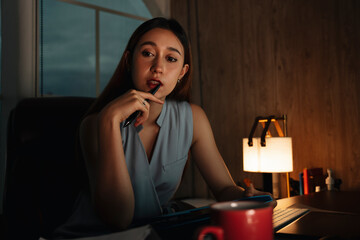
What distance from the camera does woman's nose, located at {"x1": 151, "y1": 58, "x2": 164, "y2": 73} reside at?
104 cm

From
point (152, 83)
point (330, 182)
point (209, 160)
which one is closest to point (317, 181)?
point (330, 182)

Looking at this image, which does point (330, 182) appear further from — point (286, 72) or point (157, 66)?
point (157, 66)

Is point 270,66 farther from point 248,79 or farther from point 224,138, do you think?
point 224,138

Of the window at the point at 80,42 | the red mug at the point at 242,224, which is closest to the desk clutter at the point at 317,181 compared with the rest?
Result: the red mug at the point at 242,224

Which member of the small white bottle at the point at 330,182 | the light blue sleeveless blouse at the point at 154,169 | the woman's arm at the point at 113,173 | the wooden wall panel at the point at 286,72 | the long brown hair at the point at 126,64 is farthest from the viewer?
the wooden wall panel at the point at 286,72

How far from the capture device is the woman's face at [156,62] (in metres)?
1.06

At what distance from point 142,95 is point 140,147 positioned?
0.75 feet

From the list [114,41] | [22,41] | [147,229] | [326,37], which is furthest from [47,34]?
[147,229]

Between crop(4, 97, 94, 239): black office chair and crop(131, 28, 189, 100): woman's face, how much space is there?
38 cm

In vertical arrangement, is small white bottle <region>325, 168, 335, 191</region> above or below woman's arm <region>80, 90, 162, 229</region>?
below

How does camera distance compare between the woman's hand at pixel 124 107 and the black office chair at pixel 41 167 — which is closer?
the woman's hand at pixel 124 107

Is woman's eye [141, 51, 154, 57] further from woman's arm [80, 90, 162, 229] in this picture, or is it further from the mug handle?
the mug handle

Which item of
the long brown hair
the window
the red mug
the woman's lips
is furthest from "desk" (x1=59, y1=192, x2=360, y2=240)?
the window

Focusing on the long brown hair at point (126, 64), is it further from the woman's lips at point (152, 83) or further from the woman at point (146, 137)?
the woman's lips at point (152, 83)
